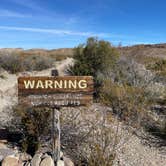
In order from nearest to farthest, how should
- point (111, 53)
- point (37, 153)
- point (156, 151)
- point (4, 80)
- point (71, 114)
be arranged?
point (37, 153) → point (156, 151) → point (71, 114) → point (111, 53) → point (4, 80)

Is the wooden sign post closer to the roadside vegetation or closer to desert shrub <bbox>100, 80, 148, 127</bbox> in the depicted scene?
the roadside vegetation

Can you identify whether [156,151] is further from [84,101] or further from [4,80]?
[4,80]

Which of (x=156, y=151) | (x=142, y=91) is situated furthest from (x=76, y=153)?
(x=142, y=91)

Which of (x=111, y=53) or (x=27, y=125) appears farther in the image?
(x=111, y=53)

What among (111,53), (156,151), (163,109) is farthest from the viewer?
(111,53)

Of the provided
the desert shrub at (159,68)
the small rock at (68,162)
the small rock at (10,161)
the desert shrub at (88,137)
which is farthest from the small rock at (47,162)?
the desert shrub at (159,68)

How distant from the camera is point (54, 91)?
25.2 ft

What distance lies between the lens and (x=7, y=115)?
11.4 metres

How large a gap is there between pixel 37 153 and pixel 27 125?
742 mm

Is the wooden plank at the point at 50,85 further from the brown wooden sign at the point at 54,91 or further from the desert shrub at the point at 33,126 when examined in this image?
the desert shrub at the point at 33,126

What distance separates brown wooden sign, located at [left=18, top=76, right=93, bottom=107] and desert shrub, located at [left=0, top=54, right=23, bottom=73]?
19896mm

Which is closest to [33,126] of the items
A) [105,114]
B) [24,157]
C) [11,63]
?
[24,157]

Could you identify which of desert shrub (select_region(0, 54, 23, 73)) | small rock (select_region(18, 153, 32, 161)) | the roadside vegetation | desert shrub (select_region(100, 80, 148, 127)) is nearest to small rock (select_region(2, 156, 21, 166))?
small rock (select_region(18, 153, 32, 161))

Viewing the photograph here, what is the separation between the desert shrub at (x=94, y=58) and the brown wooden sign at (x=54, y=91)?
850 cm
